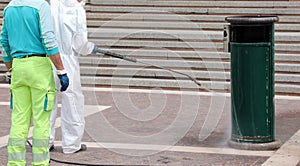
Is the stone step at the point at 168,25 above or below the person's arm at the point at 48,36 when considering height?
below

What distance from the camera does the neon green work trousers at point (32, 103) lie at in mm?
6453

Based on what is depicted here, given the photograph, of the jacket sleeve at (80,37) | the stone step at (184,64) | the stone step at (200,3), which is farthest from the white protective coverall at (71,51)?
the stone step at (200,3)

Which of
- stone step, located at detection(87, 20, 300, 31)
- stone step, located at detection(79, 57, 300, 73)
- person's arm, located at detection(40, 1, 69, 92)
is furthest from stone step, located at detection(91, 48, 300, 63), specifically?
person's arm, located at detection(40, 1, 69, 92)

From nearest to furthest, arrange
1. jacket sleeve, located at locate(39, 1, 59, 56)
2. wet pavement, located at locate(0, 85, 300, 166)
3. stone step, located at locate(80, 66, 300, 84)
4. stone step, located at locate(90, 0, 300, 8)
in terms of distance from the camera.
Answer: jacket sleeve, located at locate(39, 1, 59, 56) → wet pavement, located at locate(0, 85, 300, 166) → stone step, located at locate(80, 66, 300, 84) → stone step, located at locate(90, 0, 300, 8)

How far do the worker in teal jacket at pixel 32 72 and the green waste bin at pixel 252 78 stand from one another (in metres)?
2.16

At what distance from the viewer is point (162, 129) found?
930cm

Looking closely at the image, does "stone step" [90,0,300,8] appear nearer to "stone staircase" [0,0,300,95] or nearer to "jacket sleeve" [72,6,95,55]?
"stone staircase" [0,0,300,95]

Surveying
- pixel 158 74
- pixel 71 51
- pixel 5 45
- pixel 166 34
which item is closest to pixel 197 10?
pixel 166 34

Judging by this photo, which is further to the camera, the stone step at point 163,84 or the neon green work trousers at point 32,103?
the stone step at point 163,84

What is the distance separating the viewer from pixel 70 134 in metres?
7.98

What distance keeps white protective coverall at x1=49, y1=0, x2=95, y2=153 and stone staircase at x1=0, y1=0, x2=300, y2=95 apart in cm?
464

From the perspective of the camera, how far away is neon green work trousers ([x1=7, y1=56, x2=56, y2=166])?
6.45 m

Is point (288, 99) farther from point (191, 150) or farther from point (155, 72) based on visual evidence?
point (191, 150)

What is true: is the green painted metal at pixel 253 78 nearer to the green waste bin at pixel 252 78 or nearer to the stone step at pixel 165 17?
the green waste bin at pixel 252 78
